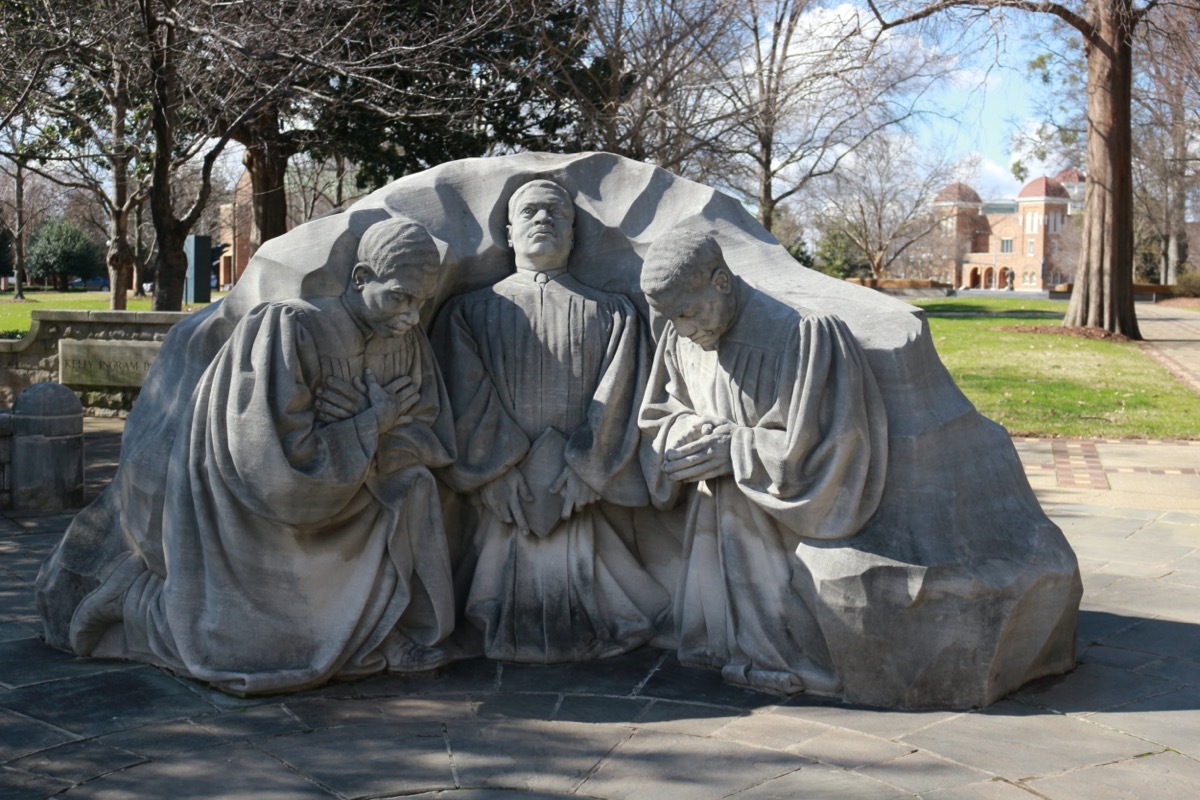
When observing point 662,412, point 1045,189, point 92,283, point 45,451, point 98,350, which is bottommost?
point 45,451

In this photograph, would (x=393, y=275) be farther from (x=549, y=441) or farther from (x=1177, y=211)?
(x=1177, y=211)

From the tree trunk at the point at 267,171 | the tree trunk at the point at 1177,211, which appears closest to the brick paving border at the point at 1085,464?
the tree trunk at the point at 267,171

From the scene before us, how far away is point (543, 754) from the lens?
3.80 meters

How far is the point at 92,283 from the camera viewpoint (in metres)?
55.9

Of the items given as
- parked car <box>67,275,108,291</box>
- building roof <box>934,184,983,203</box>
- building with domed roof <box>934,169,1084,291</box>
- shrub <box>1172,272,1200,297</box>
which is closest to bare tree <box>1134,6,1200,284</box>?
shrub <box>1172,272,1200,297</box>

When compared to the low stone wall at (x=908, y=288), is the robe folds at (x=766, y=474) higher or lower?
lower

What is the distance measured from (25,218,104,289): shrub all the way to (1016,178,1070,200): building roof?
5945cm

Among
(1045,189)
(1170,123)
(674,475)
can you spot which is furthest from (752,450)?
(1045,189)

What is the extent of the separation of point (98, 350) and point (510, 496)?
29.8 feet

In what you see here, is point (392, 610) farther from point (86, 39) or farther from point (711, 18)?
point (711, 18)

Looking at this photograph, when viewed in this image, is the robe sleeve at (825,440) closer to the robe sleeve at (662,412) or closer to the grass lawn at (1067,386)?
the robe sleeve at (662,412)

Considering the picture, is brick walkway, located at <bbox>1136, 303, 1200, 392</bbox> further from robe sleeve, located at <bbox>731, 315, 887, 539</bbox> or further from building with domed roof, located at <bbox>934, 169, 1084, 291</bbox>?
building with domed roof, located at <bbox>934, 169, 1084, 291</bbox>

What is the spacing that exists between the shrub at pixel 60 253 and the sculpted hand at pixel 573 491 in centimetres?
4881

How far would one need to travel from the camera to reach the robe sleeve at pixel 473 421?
15.8 feet
